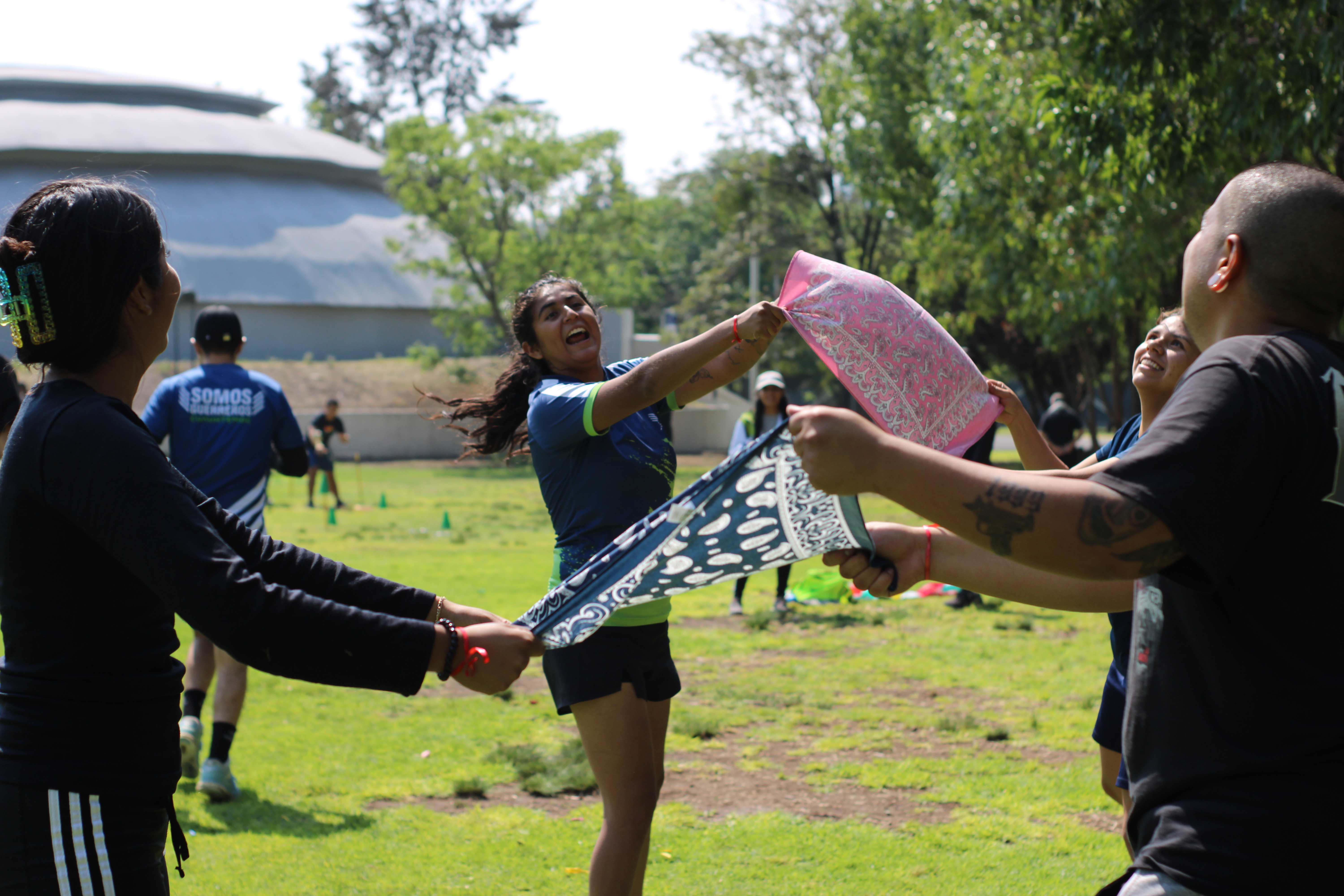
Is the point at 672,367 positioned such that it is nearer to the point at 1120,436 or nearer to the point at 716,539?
the point at 716,539

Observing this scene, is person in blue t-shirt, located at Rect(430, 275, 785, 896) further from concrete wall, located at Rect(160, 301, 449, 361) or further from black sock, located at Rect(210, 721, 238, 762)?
concrete wall, located at Rect(160, 301, 449, 361)

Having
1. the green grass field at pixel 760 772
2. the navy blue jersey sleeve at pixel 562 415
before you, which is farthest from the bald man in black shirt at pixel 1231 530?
the green grass field at pixel 760 772

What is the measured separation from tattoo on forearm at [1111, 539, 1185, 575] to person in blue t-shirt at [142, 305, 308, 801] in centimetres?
519

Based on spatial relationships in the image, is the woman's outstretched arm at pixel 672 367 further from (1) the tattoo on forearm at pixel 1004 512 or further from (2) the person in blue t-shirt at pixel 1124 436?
(1) the tattoo on forearm at pixel 1004 512

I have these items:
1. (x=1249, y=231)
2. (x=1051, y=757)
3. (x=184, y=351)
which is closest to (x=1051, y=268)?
(x=1051, y=757)

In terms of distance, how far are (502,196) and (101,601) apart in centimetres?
3512

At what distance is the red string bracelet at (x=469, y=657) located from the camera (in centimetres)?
251

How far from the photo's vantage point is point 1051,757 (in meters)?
6.41

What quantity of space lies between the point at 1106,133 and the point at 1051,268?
7.98 meters

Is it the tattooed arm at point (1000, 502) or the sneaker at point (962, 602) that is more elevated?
the tattooed arm at point (1000, 502)

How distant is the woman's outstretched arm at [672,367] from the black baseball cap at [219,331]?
3.47 m

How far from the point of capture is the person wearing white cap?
1076cm

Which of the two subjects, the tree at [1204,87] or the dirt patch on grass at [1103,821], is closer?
the dirt patch on grass at [1103,821]

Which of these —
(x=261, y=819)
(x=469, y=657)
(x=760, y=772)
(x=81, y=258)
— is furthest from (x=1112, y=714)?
(x=261, y=819)
